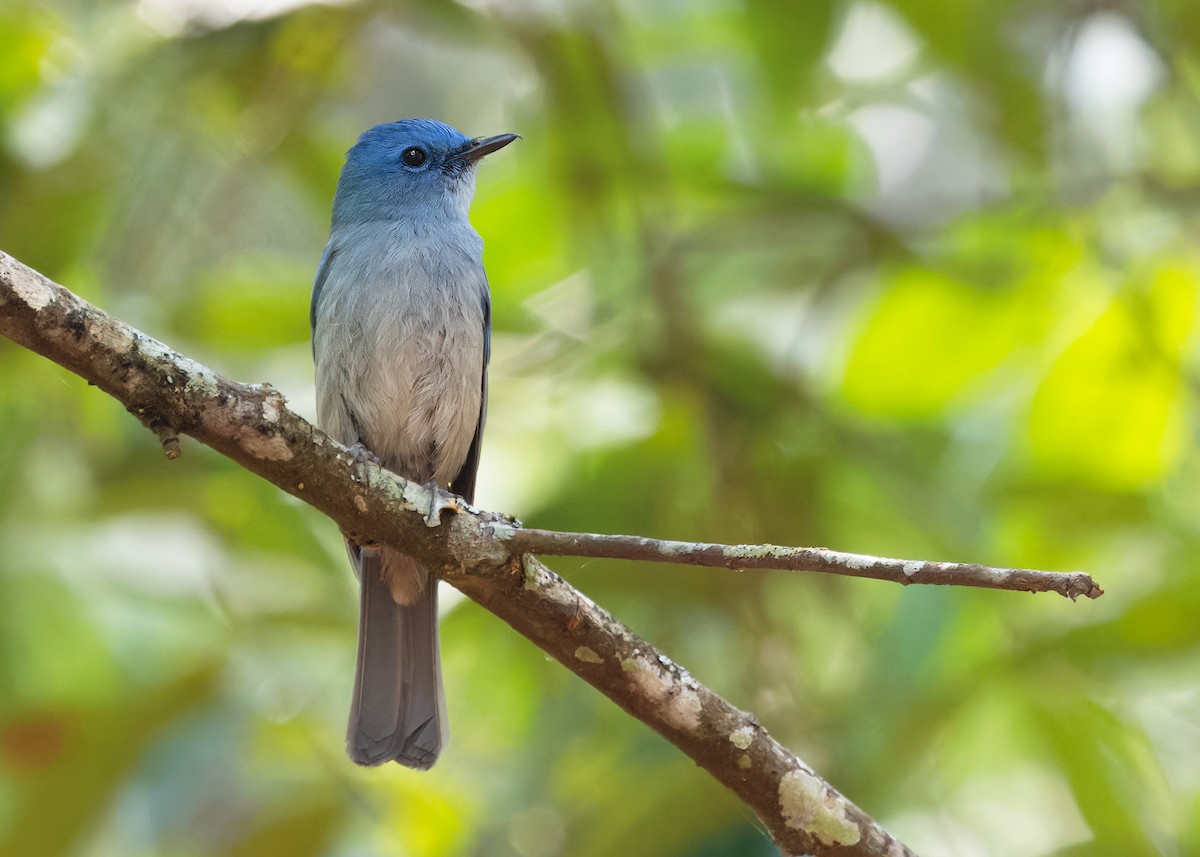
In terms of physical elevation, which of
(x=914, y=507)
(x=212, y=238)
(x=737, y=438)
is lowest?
(x=914, y=507)

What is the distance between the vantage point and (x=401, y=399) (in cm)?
388

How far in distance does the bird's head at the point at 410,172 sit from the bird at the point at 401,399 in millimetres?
241

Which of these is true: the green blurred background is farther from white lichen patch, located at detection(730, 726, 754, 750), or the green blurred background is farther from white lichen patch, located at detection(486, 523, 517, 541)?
white lichen patch, located at detection(486, 523, 517, 541)

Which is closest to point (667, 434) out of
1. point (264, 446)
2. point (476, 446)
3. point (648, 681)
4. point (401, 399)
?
point (476, 446)

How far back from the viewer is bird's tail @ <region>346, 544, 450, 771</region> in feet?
11.8

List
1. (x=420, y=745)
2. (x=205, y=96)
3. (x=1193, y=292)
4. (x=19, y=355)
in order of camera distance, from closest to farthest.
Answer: (x=420, y=745), (x=19, y=355), (x=1193, y=292), (x=205, y=96)

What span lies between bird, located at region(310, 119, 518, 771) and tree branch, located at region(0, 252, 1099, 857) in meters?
1.06

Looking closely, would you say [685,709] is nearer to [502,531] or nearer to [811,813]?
[811,813]

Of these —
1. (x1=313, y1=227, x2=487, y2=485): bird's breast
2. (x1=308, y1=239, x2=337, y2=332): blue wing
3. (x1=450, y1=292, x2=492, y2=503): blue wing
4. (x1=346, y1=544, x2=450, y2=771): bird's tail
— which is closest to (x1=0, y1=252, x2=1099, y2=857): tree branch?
(x1=346, y1=544, x2=450, y2=771): bird's tail

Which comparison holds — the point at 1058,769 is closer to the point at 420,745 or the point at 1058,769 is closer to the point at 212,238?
the point at 420,745

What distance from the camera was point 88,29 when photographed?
191 inches

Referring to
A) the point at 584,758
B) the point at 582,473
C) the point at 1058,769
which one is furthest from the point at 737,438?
the point at 1058,769

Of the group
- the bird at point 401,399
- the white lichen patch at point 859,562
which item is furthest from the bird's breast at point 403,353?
the white lichen patch at point 859,562

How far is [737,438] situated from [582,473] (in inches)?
24.0
